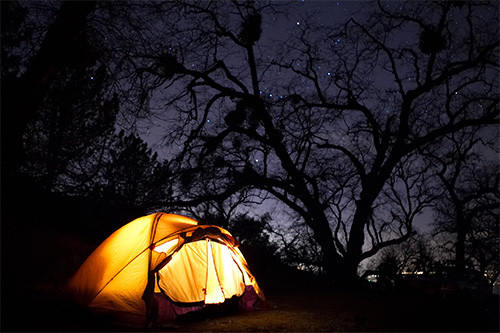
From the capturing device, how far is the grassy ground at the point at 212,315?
4.73 metres

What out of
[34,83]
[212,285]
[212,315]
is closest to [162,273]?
[212,285]

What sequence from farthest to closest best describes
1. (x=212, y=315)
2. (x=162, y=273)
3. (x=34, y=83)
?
(x=212, y=315) → (x=162, y=273) → (x=34, y=83)

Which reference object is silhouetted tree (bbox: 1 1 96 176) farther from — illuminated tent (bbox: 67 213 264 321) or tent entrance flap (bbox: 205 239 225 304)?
tent entrance flap (bbox: 205 239 225 304)

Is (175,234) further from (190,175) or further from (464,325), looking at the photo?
(190,175)

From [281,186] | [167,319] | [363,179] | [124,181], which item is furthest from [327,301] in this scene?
[124,181]

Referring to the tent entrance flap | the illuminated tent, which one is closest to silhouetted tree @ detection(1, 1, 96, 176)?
the illuminated tent

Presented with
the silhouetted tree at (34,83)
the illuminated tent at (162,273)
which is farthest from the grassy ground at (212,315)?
the silhouetted tree at (34,83)

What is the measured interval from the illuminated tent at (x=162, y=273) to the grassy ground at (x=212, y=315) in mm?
250

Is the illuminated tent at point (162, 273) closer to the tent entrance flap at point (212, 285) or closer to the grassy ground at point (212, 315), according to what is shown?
the tent entrance flap at point (212, 285)

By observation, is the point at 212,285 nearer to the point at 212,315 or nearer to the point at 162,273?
the point at 212,315

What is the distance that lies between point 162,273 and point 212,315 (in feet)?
3.78

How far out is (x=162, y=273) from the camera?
18.8 feet

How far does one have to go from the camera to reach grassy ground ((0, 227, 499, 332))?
4727 millimetres

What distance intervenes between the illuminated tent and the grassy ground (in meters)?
0.25
